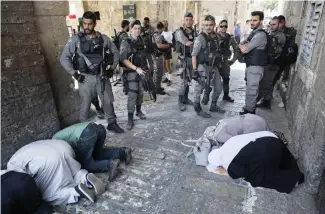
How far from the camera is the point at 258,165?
8.51 ft

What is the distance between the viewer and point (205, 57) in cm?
429

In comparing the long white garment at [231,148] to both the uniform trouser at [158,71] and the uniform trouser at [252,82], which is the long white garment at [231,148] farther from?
the uniform trouser at [158,71]

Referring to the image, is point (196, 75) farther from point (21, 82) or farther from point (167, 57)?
point (21, 82)

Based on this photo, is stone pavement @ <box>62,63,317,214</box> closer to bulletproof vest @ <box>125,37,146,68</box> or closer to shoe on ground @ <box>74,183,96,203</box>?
shoe on ground @ <box>74,183,96,203</box>

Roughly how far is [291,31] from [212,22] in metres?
2.28

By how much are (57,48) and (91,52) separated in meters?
0.80

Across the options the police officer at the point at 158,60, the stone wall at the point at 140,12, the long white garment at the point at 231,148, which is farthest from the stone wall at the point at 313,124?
the stone wall at the point at 140,12

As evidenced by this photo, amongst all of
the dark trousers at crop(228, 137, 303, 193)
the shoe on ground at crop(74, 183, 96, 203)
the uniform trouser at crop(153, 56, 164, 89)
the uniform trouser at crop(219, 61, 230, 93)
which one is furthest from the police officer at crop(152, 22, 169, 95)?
the shoe on ground at crop(74, 183, 96, 203)

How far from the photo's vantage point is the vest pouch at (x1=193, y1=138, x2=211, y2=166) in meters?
3.00

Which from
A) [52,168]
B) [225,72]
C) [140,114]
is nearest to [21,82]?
[52,168]

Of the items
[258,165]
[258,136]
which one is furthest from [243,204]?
[258,136]

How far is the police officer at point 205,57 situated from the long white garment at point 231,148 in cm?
169

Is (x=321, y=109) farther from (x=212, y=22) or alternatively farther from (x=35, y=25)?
(x=35, y=25)

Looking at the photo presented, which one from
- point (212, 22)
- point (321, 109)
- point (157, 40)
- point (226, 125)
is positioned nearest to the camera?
point (321, 109)
